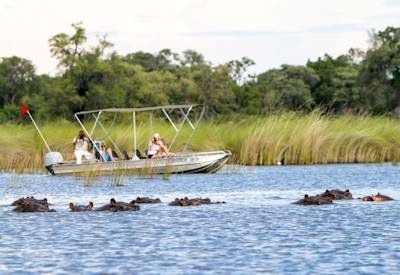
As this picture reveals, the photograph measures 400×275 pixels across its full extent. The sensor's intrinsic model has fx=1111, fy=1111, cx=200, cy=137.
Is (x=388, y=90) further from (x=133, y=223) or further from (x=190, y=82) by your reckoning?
(x=133, y=223)

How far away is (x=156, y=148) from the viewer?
41.7m

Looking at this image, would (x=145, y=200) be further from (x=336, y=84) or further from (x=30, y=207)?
(x=336, y=84)

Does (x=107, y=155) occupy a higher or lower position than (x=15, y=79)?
lower

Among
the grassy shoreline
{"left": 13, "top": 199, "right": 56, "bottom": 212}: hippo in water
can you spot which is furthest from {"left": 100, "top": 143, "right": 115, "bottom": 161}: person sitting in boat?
{"left": 13, "top": 199, "right": 56, "bottom": 212}: hippo in water

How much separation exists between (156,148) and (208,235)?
21154 mm

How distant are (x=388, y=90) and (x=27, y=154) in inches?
2026

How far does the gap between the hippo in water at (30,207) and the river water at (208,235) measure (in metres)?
0.34

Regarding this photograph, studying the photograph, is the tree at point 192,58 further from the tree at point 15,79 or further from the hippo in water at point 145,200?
the hippo in water at point 145,200

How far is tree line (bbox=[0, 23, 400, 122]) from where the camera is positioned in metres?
81.0

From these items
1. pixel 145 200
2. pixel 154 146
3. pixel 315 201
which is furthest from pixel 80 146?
pixel 315 201

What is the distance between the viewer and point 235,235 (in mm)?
20641

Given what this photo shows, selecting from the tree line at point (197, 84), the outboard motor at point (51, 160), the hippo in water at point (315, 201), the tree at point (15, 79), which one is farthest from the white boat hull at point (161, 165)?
the tree at point (15, 79)

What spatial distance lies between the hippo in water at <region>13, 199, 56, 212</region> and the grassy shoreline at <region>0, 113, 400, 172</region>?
65.6ft

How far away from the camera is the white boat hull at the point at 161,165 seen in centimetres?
4028
